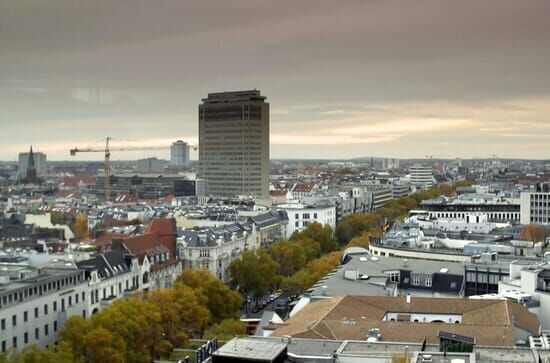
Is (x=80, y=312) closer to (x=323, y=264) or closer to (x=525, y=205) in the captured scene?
(x=323, y=264)

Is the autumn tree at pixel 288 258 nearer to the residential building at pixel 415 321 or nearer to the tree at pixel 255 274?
the tree at pixel 255 274

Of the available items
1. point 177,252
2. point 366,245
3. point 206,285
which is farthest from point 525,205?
point 206,285

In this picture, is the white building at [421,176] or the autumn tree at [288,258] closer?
the autumn tree at [288,258]

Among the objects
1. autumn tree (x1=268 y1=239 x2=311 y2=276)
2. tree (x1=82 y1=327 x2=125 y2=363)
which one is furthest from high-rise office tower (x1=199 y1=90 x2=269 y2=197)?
tree (x1=82 y1=327 x2=125 y2=363)

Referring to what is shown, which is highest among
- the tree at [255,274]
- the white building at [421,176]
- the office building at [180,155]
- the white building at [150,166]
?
the office building at [180,155]

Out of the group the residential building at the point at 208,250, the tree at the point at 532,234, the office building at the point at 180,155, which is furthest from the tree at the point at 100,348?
the office building at the point at 180,155

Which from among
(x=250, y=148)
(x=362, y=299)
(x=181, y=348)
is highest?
(x=250, y=148)

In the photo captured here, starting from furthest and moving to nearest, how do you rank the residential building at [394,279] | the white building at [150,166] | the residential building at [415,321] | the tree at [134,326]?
the white building at [150,166] → the residential building at [394,279] → the tree at [134,326] → the residential building at [415,321]
